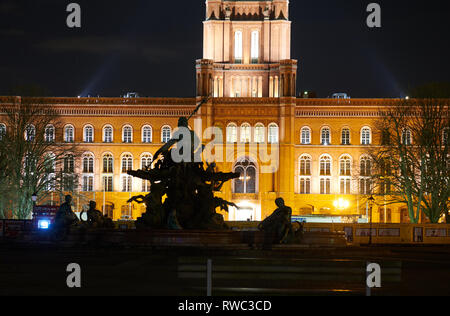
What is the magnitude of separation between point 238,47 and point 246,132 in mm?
10943

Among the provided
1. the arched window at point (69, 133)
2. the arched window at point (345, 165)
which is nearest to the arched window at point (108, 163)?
the arched window at point (69, 133)

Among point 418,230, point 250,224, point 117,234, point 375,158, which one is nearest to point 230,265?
point 117,234

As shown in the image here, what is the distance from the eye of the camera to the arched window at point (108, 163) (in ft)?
279

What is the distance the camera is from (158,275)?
19734mm

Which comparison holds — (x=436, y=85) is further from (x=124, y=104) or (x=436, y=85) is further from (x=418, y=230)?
(x=124, y=104)

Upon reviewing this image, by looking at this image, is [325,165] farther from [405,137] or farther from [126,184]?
[405,137]

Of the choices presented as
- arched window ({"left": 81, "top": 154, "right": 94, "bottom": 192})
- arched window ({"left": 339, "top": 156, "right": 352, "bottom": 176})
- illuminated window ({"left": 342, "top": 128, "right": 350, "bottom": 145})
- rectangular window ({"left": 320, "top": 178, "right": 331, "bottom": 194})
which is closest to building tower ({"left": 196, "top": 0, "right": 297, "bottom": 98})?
illuminated window ({"left": 342, "top": 128, "right": 350, "bottom": 145})

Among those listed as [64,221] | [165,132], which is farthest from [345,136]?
[64,221]

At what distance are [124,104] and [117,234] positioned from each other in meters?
60.0

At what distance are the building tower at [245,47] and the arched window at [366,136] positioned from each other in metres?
10.1

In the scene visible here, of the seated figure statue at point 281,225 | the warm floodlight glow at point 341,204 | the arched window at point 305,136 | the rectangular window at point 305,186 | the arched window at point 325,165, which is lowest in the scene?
the seated figure statue at point 281,225

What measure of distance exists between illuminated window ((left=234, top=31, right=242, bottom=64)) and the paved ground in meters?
64.0

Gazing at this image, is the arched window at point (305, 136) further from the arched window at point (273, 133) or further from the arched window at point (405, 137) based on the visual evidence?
the arched window at point (405, 137)
